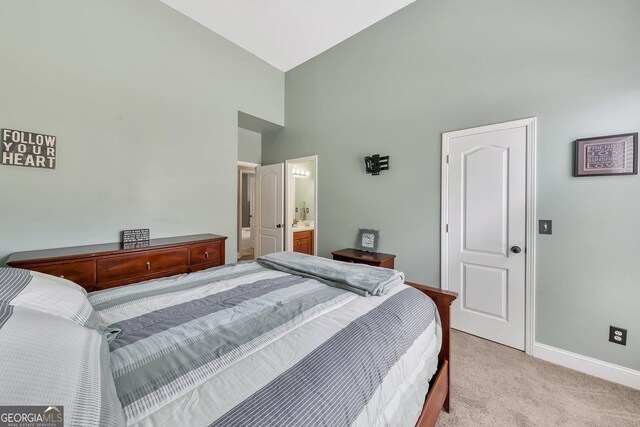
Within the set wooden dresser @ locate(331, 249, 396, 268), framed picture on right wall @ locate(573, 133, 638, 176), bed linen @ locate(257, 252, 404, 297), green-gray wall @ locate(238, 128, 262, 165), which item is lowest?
wooden dresser @ locate(331, 249, 396, 268)

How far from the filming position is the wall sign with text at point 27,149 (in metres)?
2.00

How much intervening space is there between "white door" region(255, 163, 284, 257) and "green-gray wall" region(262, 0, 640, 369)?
939 mm

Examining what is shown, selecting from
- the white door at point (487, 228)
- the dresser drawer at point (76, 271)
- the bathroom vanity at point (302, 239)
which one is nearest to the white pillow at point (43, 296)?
the dresser drawer at point (76, 271)

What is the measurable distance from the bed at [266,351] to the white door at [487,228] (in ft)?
4.02

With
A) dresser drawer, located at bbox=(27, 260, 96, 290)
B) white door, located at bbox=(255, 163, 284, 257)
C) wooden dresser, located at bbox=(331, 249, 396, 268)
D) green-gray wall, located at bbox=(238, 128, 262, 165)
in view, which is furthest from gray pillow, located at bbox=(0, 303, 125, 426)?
green-gray wall, located at bbox=(238, 128, 262, 165)

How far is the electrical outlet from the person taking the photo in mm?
1891

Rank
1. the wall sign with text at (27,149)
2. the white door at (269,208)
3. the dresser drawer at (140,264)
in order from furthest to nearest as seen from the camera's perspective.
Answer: the white door at (269,208), the dresser drawer at (140,264), the wall sign with text at (27,149)

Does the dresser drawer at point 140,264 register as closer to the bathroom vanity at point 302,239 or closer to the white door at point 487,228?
the bathroom vanity at point 302,239

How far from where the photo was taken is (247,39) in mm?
3418

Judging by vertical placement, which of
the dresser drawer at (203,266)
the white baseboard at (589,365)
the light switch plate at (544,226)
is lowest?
the white baseboard at (589,365)

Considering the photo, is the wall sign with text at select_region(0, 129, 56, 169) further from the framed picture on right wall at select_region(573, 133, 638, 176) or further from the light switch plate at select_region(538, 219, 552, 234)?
the framed picture on right wall at select_region(573, 133, 638, 176)

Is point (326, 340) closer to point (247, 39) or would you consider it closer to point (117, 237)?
point (117, 237)

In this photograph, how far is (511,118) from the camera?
233cm

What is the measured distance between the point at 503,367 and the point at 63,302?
285 cm
